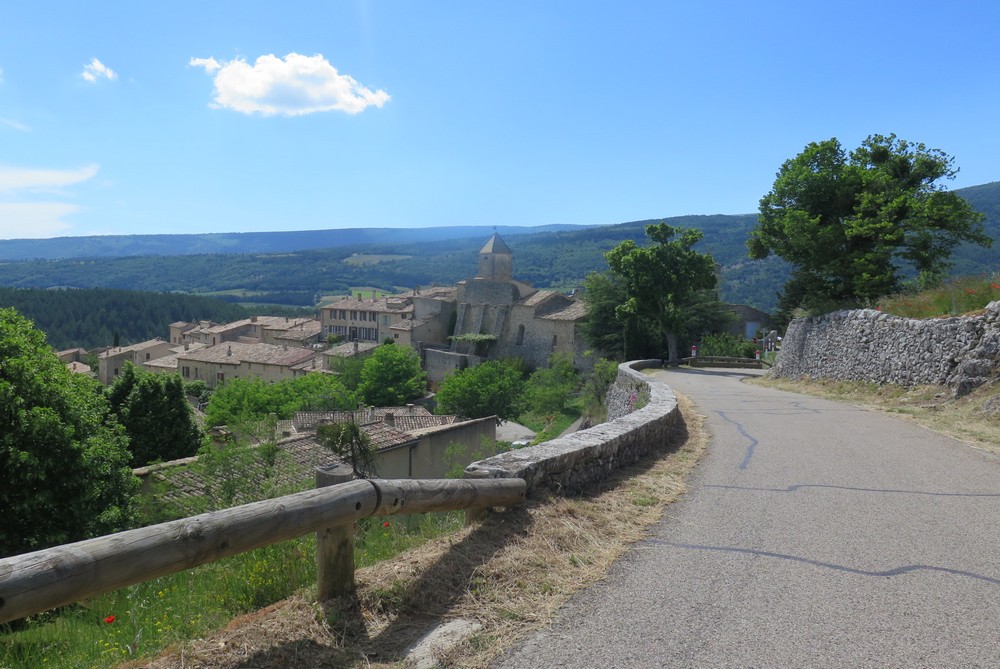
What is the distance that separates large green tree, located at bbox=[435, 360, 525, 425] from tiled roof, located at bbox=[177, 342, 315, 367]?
2088 centimetres

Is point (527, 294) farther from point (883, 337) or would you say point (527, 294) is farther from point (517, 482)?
point (517, 482)

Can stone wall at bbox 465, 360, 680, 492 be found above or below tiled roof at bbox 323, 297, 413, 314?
above

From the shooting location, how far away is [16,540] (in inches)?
465

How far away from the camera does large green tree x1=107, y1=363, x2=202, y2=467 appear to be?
24.5 meters

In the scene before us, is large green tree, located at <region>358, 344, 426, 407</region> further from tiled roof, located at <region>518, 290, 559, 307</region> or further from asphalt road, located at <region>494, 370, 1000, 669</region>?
asphalt road, located at <region>494, 370, 1000, 669</region>

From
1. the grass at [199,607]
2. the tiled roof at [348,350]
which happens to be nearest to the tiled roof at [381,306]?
the tiled roof at [348,350]

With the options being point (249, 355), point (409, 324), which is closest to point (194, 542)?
point (409, 324)

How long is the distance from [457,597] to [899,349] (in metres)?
14.4

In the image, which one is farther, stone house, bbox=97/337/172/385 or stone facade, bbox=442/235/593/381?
stone house, bbox=97/337/172/385

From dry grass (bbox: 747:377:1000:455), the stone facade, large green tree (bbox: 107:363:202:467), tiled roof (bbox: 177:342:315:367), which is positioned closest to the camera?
dry grass (bbox: 747:377:1000:455)

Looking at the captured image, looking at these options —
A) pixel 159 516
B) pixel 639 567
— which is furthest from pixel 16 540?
pixel 639 567

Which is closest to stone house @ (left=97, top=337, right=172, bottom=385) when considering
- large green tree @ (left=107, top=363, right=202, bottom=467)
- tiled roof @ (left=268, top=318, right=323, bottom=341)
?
tiled roof @ (left=268, top=318, right=323, bottom=341)

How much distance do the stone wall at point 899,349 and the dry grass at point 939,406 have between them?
30cm

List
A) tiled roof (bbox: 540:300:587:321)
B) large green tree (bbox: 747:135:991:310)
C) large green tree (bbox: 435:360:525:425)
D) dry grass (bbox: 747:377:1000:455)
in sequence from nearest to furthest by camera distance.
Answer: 1. dry grass (bbox: 747:377:1000:455)
2. large green tree (bbox: 747:135:991:310)
3. large green tree (bbox: 435:360:525:425)
4. tiled roof (bbox: 540:300:587:321)
